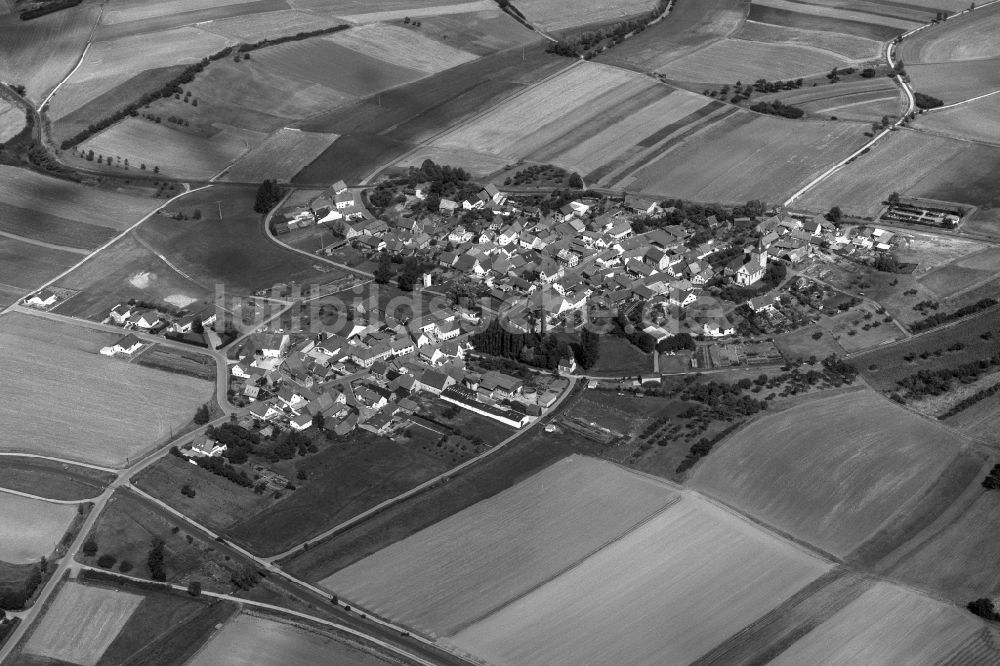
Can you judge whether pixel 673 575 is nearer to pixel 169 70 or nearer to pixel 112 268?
pixel 112 268

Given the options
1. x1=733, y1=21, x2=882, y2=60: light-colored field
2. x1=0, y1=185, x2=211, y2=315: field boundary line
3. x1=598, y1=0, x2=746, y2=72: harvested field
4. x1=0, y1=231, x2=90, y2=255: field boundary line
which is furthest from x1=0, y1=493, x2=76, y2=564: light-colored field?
x1=733, y1=21, x2=882, y2=60: light-colored field

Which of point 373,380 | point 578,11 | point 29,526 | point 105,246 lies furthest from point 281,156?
point 29,526

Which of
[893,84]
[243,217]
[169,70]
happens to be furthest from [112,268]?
[893,84]

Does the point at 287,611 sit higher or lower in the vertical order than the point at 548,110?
lower

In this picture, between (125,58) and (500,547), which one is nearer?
(500,547)

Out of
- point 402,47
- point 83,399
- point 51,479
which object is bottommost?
point 51,479

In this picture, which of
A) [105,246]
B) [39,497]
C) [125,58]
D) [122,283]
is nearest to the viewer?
[39,497]

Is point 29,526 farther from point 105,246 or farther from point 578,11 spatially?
point 578,11

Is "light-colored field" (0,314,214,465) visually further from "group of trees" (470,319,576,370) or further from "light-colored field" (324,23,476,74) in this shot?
"light-colored field" (324,23,476,74)
